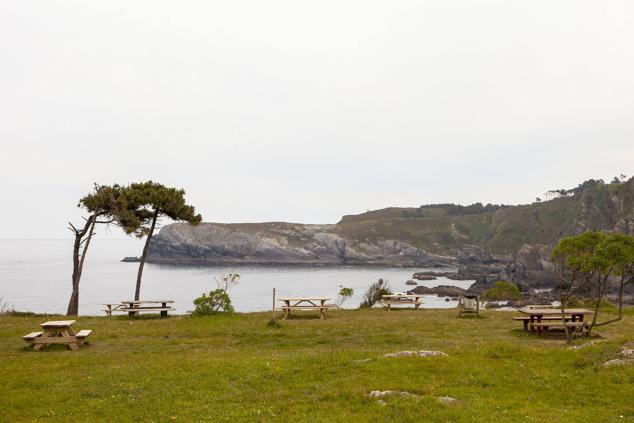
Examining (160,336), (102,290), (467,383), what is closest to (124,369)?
(160,336)

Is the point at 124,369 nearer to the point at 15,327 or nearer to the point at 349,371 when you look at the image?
the point at 349,371

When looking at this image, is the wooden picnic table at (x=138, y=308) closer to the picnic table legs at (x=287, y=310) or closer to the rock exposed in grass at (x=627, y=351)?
the picnic table legs at (x=287, y=310)

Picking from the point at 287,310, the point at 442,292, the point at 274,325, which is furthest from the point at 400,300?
the point at 442,292

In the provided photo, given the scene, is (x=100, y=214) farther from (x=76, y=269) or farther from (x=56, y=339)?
(x=56, y=339)

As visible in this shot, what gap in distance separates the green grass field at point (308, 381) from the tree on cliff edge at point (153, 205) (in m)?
18.1

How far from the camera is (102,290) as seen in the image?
320 ft

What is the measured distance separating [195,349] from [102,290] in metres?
88.0

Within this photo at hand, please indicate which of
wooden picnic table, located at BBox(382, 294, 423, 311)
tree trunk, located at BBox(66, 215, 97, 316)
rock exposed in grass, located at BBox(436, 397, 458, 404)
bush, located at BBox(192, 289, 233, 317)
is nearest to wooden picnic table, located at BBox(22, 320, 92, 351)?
bush, located at BBox(192, 289, 233, 317)

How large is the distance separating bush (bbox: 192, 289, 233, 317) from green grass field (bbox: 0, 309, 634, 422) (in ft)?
27.4

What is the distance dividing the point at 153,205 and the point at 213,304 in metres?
12.6

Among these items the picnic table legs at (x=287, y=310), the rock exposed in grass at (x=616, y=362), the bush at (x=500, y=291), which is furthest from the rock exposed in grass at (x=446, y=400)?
the bush at (x=500, y=291)

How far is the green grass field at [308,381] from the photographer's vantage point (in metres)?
9.88

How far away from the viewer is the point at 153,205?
3875 cm

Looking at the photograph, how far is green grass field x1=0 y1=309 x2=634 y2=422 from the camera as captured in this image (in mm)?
9875
